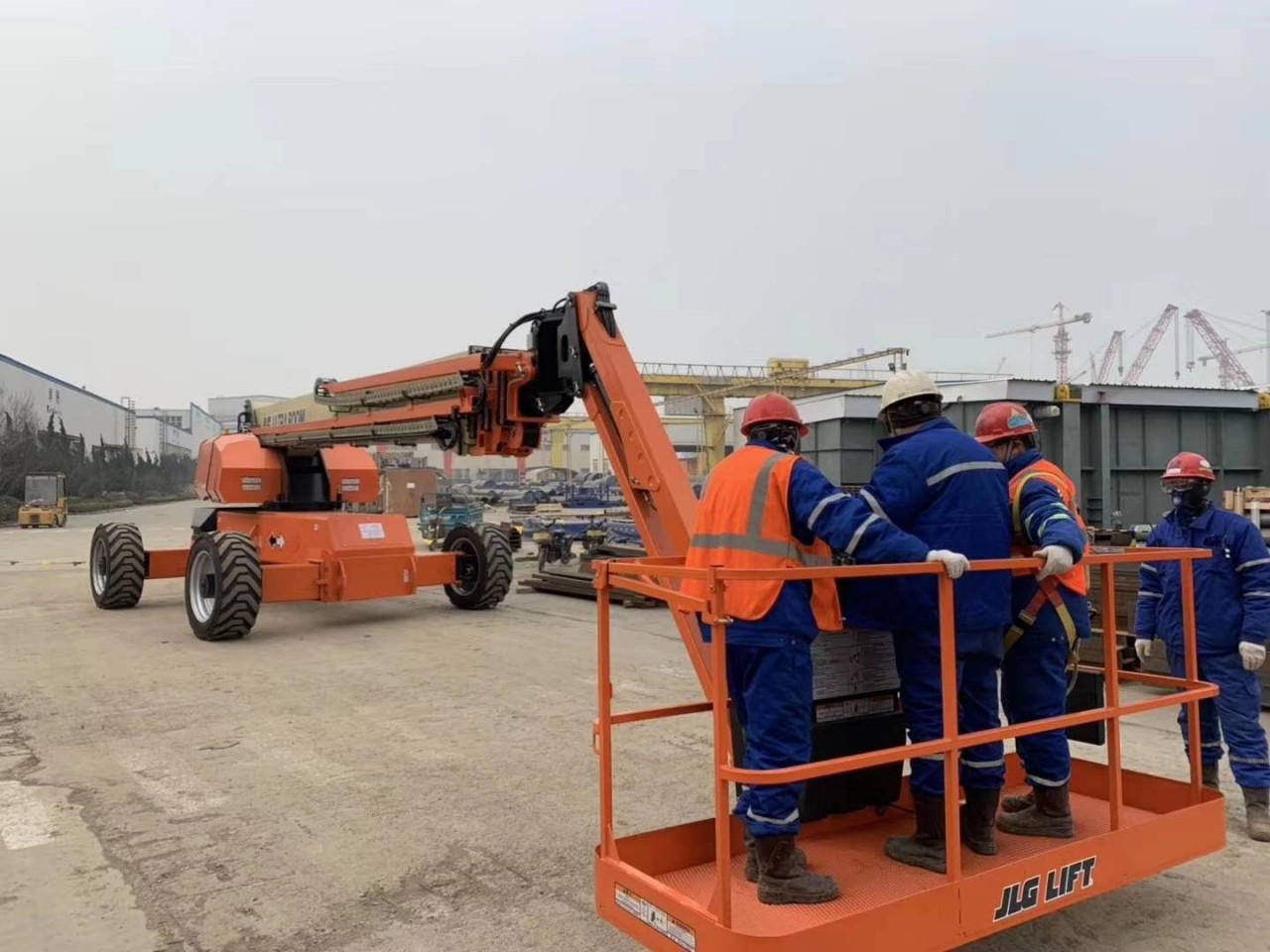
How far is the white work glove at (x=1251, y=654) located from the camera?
4.91m

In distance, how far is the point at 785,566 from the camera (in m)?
3.44

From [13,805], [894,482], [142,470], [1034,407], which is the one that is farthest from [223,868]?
[142,470]

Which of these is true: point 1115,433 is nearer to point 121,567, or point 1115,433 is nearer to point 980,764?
point 980,764

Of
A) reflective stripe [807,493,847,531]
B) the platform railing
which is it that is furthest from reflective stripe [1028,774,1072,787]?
reflective stripe [807,493,847,531]

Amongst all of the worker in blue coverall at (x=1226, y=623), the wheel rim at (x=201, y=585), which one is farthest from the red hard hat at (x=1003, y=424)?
the wheel rim at (x=201, y=585)

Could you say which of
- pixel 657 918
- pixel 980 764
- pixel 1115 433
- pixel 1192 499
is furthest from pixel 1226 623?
pixel 1115 433

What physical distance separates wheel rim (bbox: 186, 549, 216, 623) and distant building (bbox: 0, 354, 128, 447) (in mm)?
44957

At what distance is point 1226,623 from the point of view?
507 cm

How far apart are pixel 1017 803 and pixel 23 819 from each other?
5.16 meters

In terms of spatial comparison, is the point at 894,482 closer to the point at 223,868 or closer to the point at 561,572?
the point at 223,868

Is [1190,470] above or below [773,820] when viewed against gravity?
above

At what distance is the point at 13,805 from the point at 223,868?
1.81 meters

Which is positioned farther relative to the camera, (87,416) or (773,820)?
(87,416)

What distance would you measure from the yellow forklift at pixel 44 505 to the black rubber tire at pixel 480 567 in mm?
30753
